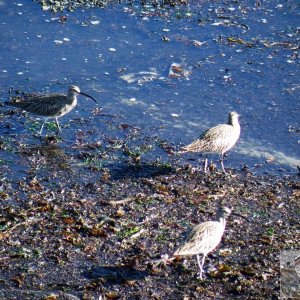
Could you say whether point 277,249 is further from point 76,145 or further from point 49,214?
point 76,145

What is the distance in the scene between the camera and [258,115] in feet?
41.9

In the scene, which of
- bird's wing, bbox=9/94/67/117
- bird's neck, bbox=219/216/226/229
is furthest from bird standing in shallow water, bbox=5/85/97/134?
bird's neck, bbox=219/216/226/229

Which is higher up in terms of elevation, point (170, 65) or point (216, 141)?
point (216, 141)

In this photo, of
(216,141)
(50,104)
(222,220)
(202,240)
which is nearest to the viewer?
(202,240)

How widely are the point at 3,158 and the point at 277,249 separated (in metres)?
3.80

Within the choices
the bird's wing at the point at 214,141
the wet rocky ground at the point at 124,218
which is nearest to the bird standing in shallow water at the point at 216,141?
the bird's wing at the point at 214,141

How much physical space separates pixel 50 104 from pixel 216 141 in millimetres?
2476

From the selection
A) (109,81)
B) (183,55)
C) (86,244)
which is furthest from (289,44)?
(86,244)

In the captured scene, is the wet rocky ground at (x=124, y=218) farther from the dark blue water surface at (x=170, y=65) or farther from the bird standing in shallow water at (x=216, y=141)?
the dark blue water surface at (x=170, y=65)

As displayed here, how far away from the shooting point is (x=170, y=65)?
14.2 m

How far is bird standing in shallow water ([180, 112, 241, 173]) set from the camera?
1101 cm

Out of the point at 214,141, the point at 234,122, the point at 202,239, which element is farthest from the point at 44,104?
the point at 202,239

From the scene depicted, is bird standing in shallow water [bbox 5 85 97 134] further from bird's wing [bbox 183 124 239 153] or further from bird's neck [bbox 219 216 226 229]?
bird's neck [bbox 219 216 226 229]

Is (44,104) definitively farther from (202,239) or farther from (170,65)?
(202,239)
